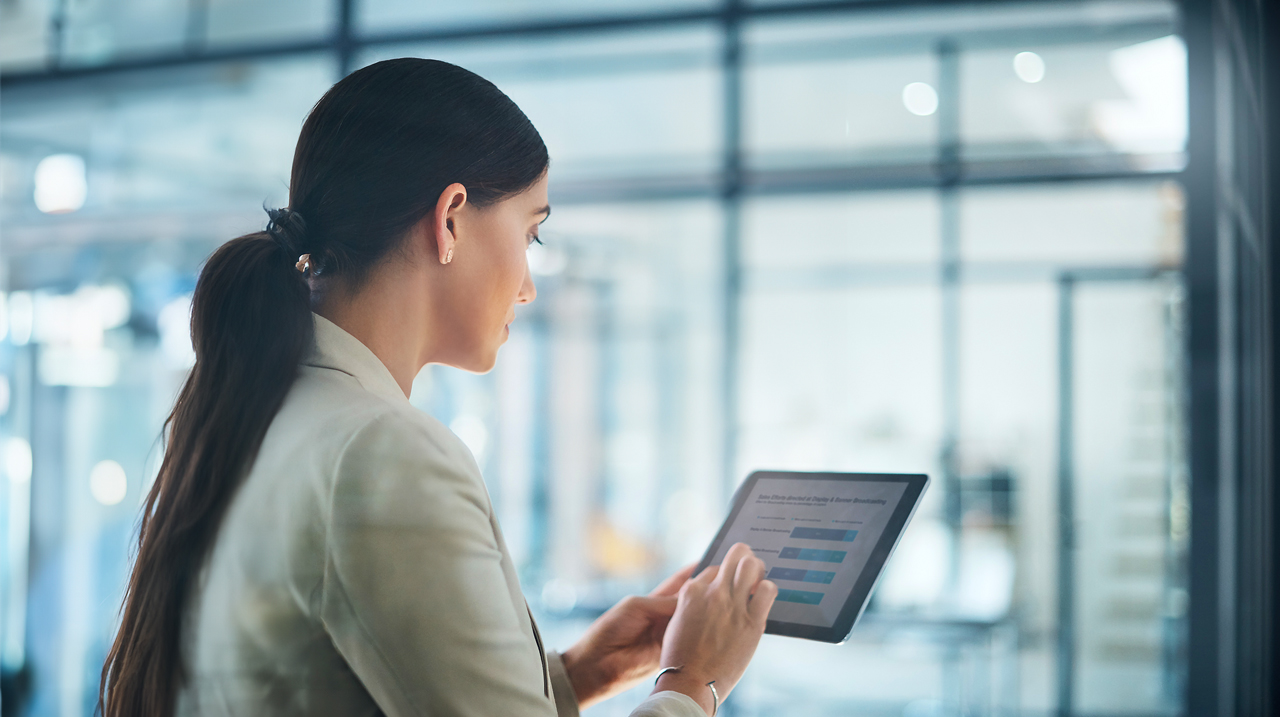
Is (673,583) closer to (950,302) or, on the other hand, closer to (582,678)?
(582,678)

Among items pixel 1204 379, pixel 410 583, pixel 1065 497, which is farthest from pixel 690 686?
pixel 1065 497

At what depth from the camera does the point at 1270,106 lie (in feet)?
6.99

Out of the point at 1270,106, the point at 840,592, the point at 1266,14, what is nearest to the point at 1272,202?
the point at 1270,106

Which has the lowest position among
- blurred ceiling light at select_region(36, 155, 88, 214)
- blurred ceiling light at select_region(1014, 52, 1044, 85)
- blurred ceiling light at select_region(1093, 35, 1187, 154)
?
blurred ceiling light at select_region(36, 155, 88, 214)

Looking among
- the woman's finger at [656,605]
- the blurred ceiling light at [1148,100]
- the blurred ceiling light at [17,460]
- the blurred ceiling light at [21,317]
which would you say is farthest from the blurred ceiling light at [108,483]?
the blurred ceiling light at [1148,100]

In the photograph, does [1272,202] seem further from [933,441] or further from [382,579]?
[933,441]

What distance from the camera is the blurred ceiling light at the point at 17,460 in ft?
13.0

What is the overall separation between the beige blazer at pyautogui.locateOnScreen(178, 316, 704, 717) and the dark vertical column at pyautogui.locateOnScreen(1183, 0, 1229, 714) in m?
2.51

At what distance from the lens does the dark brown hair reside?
725 mm

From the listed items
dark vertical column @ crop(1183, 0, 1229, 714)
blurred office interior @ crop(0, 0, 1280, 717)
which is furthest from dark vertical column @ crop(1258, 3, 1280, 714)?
blurred office interior @ crop(0, 0, 1280, 717)

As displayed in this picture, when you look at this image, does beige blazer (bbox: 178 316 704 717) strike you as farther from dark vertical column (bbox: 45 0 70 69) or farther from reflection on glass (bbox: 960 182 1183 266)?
dark vertical column (bbox: 45 0 70 69)

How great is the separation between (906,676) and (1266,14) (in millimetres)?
3243

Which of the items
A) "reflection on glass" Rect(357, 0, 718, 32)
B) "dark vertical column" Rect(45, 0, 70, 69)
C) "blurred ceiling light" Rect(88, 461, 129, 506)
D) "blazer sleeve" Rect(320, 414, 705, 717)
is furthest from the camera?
"blurred ceiling light" Rect(88, 461, 129, 506)

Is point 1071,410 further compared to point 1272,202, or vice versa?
point 1071,410
